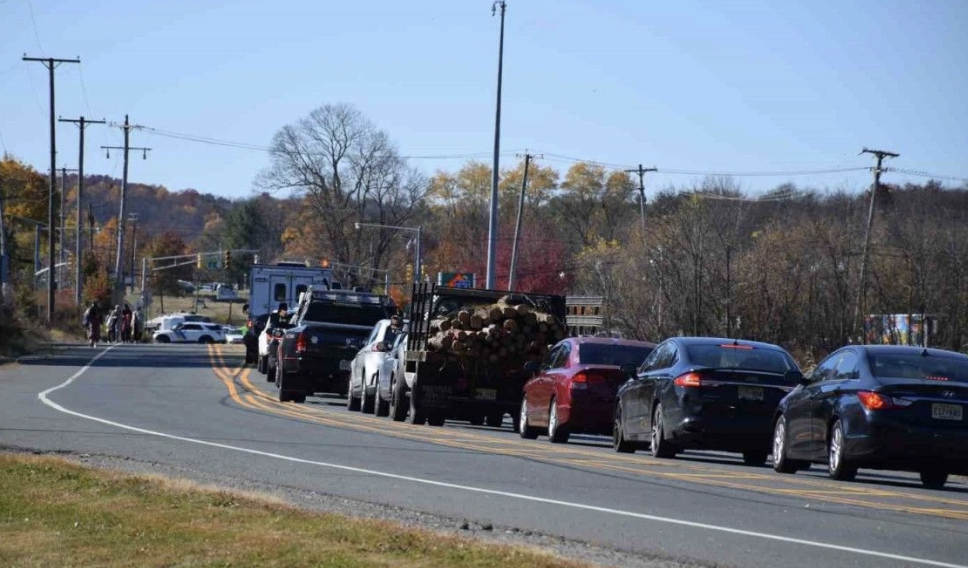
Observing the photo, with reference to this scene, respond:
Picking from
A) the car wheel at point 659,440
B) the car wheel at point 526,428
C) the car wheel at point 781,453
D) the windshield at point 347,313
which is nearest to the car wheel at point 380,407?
the car wheel at point 526,428

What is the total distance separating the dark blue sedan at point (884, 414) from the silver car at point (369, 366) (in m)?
11.2

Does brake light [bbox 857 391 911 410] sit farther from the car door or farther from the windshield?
the windshield

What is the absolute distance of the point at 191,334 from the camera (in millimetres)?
94688

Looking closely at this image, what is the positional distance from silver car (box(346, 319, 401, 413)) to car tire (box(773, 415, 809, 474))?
1041 centimetres

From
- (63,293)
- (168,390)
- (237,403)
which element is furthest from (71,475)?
(63,293)

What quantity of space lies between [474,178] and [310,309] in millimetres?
75670

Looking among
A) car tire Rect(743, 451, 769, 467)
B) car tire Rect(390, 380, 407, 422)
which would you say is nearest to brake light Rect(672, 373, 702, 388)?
car tire Rect(743, 451, 769, 467)

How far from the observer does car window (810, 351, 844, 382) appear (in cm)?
1656

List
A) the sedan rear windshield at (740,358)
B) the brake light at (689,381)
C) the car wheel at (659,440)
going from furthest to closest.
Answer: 1. the sedan rear windshield at (740,358)
2. the car wheel at (659,440)
3. the brake light at (689,381)

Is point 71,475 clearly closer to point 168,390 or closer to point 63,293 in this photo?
point 168,390

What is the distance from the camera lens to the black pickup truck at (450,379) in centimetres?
2372

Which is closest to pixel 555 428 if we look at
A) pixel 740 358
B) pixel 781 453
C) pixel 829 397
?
pixel 740 358

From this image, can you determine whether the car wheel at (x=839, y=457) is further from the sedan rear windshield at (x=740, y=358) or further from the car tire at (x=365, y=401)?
the car tire at (x=365, y=401)

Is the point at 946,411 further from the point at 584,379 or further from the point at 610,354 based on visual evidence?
the point at 610,354
